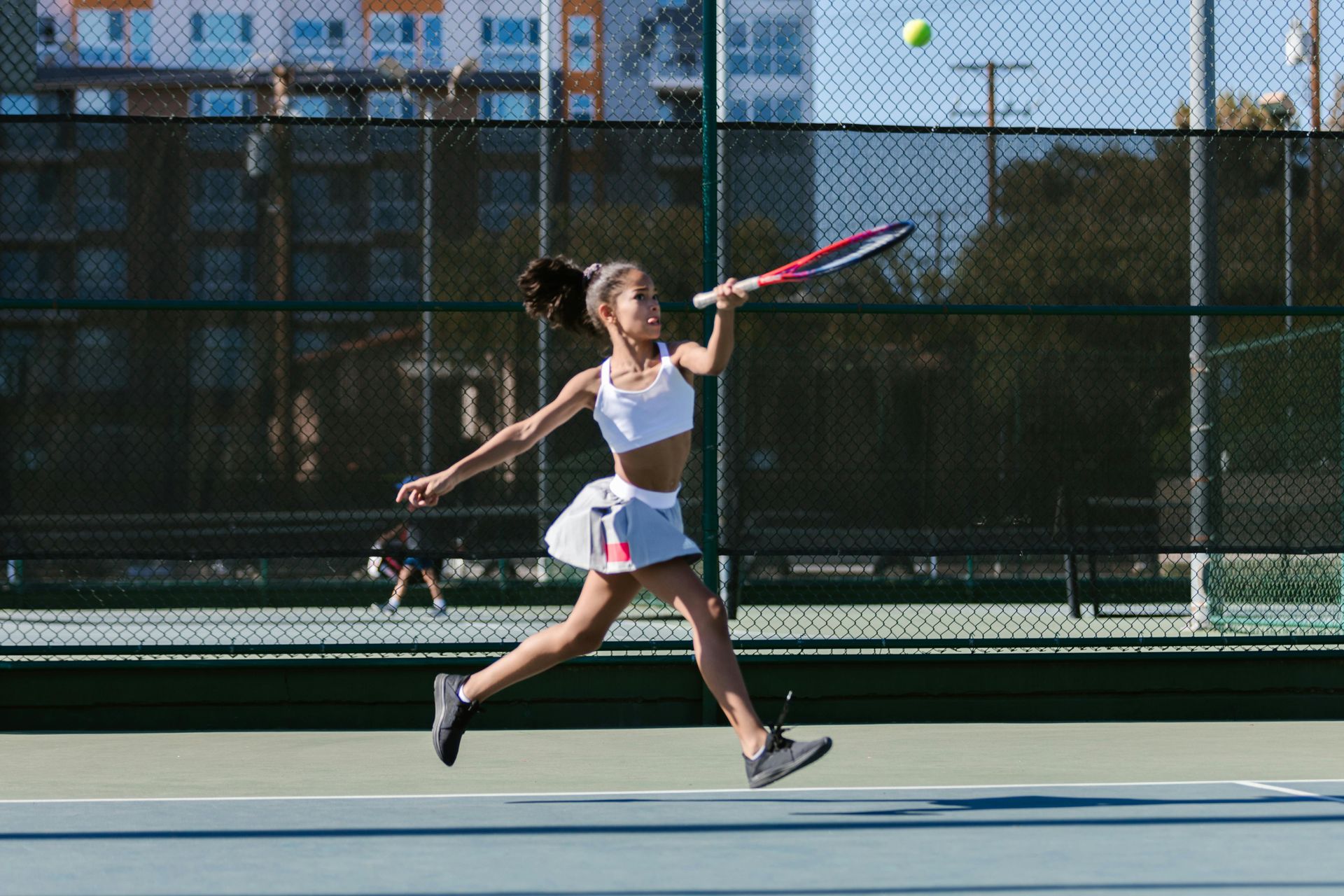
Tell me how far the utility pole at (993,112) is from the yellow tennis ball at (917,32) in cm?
18

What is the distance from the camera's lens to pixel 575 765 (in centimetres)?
586

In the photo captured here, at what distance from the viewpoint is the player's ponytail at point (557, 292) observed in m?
5.09

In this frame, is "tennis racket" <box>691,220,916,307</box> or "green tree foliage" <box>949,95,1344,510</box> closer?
"tennis racket" <box>691,220,916,307</box>

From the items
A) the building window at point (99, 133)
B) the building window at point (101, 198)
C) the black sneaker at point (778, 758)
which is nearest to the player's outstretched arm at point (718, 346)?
the black sneaker at point (778, 758)

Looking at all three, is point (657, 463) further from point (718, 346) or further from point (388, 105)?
point (388, 105)

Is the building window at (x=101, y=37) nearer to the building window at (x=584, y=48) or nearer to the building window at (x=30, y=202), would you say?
the building window at (x=30, y=202)

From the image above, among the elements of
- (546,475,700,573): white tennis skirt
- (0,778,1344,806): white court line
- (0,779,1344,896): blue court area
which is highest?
(546,475,700,573): white tennis skirt

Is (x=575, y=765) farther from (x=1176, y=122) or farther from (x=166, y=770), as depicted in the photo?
(x=1176, y=122)

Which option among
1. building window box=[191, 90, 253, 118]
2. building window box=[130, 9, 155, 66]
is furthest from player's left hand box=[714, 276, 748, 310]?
building window box=[130, 9, 155, 66]

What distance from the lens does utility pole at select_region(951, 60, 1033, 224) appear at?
23.3ft

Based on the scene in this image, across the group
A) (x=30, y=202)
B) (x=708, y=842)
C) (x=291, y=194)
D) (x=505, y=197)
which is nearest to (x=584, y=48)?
(x=505, y=197)

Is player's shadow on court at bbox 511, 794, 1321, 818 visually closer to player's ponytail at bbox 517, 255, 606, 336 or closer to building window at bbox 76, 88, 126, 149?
player's ponytail at bbox 517, 255, 606, 336

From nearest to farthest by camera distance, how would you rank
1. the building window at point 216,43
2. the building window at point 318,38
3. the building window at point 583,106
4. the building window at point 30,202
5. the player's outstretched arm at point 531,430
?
the player's outstretched arm at point 531,430, the building window at point 30,202, the building window at point 583,106, the building window at point 318,38, the building window at point 216,43

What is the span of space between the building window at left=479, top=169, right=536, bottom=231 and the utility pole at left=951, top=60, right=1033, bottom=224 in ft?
Result: 6.23
